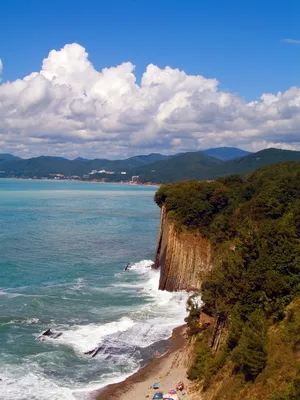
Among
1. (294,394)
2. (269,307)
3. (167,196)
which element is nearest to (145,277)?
(167,196)

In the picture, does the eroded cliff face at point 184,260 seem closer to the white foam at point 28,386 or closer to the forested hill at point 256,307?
the forested hill at point 256,307

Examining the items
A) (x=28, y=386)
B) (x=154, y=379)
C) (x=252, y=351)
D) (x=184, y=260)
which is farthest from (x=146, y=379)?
(x=184, y=260)

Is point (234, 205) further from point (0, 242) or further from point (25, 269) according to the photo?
point (0, 242)

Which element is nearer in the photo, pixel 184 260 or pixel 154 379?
pixel 154 379

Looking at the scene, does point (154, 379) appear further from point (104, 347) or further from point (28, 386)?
point (28, 386)

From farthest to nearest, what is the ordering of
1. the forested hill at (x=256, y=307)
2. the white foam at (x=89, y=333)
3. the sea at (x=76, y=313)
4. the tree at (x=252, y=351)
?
the white foam at (x=89, y=333) → the sea at (x=76, y=313) → the tree at (x=252, y=351) → the forested hill at (x=256, y=307)

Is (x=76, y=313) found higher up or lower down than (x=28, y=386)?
higher up

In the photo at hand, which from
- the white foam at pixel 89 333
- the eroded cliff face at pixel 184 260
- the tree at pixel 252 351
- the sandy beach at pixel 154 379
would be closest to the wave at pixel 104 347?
the white foam at pixel 89 333
